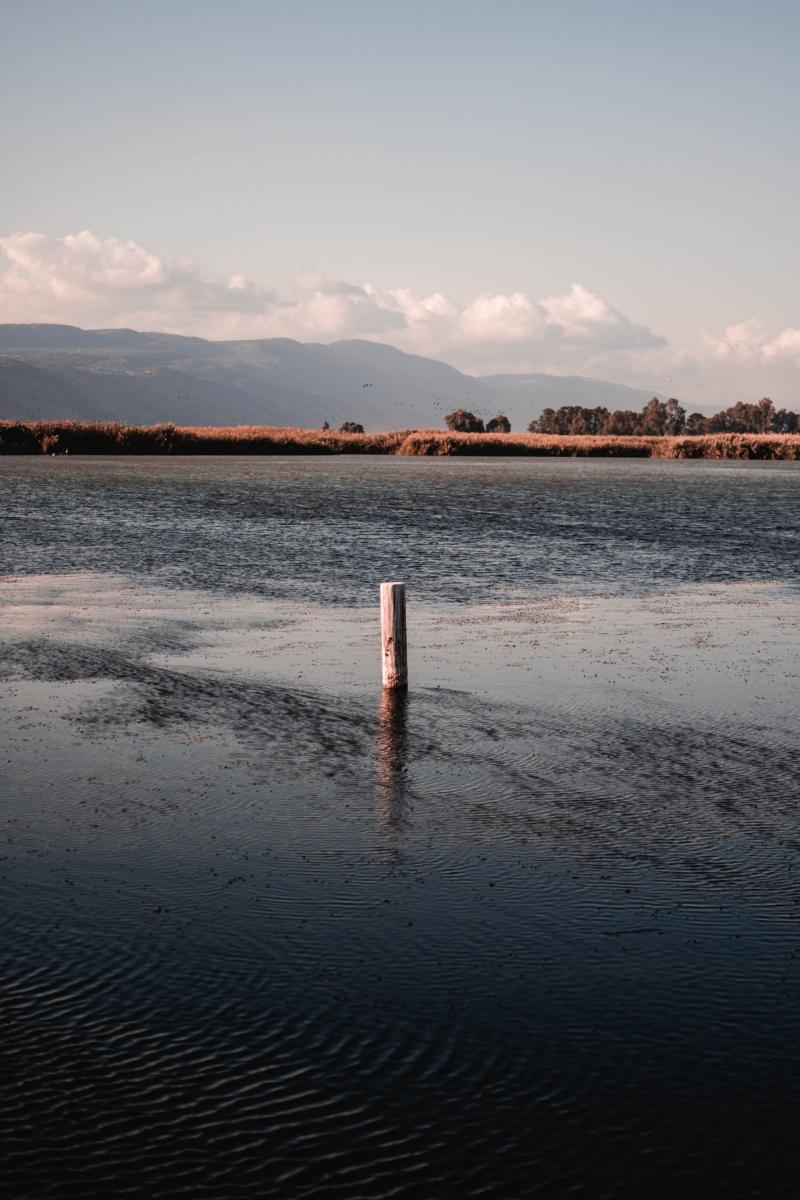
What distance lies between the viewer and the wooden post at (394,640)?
15.3 meters

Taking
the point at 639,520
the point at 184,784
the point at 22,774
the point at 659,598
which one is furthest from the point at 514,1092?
the point at 639,520

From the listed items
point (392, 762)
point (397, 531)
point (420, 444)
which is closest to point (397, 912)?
point (392, 762)

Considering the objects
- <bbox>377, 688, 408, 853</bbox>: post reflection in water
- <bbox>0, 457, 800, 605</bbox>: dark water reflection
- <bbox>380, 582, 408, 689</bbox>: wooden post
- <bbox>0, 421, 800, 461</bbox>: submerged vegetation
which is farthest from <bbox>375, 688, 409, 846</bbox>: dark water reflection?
<bbox>0, 421, 800, 461</bbox>: submerged vegetation

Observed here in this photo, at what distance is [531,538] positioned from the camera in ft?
129

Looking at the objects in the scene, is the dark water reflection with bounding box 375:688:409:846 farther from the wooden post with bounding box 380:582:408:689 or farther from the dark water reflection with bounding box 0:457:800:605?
the dark water reflection with bounding box 0:457:800:605

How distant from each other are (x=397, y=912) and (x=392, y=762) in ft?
12.6

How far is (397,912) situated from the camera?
8094 millimetres

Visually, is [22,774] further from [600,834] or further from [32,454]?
[32,454]

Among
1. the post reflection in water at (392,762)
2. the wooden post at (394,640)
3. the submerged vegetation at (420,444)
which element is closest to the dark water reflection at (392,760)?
the post reflection in water at (392,762)

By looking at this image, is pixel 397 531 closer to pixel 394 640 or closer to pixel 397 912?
pixel 394 640

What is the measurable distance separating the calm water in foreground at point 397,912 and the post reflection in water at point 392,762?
42 millimetres

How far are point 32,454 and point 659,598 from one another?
285ft

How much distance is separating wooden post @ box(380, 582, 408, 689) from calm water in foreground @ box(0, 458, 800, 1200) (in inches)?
14.3

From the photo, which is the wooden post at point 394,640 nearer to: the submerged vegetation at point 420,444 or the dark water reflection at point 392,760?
the dark water reflection at point 392,760
